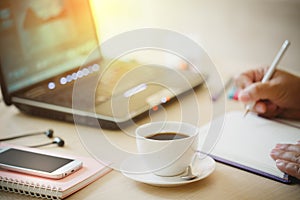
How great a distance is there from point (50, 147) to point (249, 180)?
1.39 ft

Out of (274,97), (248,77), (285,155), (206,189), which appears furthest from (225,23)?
(206,189)

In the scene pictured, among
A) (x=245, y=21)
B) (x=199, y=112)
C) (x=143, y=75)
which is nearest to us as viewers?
(x=199, y=112)

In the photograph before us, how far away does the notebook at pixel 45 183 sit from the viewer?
2.60ft

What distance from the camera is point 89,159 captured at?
0.91 meters

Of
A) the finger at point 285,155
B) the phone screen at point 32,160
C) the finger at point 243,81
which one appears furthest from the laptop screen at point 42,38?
the finger at point 285,155

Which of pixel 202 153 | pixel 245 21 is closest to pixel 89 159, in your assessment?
pixel 202 153

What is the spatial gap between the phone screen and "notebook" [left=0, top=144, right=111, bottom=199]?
0.07ft

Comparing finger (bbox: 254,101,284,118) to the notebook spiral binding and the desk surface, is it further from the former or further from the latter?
the notebook spiral binding

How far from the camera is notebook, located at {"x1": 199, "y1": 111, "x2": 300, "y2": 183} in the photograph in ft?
2.92

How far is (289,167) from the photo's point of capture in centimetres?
85

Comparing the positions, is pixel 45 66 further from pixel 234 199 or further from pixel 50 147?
pixel 234 199

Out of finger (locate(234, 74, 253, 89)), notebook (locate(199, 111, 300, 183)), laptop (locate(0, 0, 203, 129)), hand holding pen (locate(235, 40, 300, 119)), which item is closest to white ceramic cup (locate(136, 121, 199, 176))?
notebook (locate(199, 111, 300, 183))

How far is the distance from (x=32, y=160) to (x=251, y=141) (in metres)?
0.46

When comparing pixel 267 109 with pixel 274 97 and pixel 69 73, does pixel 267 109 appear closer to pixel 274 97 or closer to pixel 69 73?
pixel 274 97
